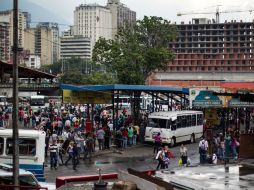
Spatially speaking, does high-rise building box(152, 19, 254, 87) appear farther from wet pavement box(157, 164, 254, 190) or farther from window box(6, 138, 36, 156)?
wet pavement box(157, 164, 254, 190)

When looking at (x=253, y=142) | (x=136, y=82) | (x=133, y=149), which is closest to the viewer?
(x=253, y=142)

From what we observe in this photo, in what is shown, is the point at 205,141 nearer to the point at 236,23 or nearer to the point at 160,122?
the point at 160,122

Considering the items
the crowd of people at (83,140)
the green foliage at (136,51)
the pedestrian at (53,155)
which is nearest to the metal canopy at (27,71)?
the pedestrian at (53,155)

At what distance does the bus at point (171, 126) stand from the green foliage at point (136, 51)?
16349 mm

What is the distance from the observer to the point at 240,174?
9.57m

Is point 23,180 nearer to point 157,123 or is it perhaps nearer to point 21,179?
point 21,179

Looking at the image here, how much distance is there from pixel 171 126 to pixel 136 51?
1967 centimetres

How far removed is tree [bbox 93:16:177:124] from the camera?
51594 mm

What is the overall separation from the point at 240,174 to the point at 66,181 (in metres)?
3.21

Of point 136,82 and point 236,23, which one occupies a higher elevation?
point 236,23

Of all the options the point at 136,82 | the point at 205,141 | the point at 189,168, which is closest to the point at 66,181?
the point at 189,168

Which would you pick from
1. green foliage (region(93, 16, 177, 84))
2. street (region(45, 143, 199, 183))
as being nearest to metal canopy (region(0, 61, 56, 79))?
street (region(45, 143, 199, 183))

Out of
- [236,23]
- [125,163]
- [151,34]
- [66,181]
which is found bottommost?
[125,163]

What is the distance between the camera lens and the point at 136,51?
51750 mm
